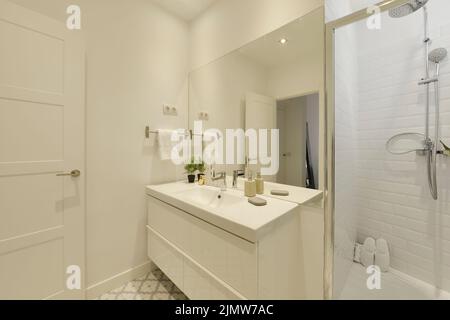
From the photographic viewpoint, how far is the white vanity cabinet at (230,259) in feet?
2.94

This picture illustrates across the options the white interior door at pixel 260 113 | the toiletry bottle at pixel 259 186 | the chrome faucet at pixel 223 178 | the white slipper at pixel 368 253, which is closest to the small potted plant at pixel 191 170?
the chrome faucet at pixel 223 178

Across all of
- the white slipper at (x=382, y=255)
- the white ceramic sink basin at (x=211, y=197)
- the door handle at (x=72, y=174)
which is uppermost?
the door handle at (x=72, y=174)

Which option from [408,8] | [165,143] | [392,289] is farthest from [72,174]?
[392,289]

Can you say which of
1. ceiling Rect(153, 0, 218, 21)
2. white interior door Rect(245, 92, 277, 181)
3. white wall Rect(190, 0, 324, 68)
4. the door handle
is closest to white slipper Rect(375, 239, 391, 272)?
white interior door Rect(245, 92, 277, 181)

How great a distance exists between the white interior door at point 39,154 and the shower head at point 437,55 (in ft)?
8.16

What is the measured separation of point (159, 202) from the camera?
1532 millimetres

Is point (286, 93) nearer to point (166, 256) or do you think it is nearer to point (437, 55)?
point (437, 55)

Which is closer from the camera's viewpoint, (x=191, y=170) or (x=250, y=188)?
(x=250, y=188)

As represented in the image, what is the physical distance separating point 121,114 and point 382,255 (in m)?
2.52

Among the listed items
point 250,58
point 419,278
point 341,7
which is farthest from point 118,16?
point 419,278

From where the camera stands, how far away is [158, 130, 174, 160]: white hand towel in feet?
5.78

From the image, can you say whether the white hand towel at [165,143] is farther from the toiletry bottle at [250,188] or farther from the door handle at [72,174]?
the toiletry bottle at [250,188]

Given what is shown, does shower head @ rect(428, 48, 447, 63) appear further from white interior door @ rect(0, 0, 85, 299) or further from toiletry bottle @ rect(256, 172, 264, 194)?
white interior door @ rect(0, 0, 85, 299)

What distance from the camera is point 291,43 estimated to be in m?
1.26
